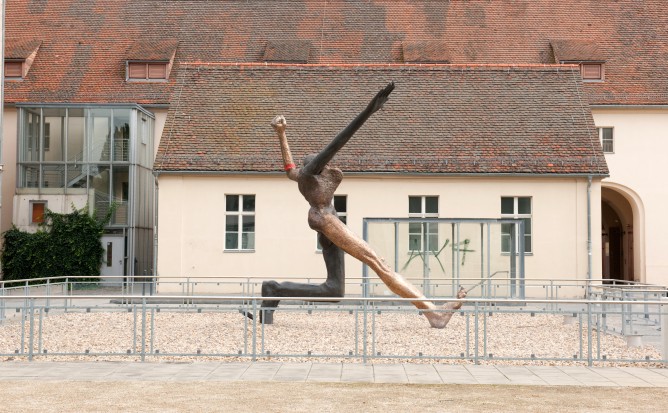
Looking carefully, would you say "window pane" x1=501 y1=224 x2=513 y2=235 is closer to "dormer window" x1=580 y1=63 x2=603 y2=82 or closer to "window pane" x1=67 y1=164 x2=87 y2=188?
"dormer window" x1=580 y1=63 x2=603 y2=82

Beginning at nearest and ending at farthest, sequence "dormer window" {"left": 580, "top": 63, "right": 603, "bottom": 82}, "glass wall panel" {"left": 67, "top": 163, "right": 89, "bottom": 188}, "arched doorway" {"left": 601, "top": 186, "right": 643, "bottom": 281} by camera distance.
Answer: "glass wall panel" {"left": 67, "top": 163, "right": 89, "bottom": 188}, "arched doorway" {"left": 601, "top": 186, "right": 643, "bottom": 281}, "dormer window" {"left": 580, "top": 63, "right": 603, "bottom": 82}

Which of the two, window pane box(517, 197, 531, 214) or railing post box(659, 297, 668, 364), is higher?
window pane box(517, 197, 531, 214)

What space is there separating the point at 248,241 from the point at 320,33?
44.5ft

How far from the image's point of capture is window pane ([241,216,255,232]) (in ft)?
96.4

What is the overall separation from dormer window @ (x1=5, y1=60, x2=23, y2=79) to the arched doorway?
2322 centimetres

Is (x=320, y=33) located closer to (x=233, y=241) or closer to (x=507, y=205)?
(x=233, y=241)

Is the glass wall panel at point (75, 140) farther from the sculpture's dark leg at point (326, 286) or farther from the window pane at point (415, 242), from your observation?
the sculpture's dark leg at point (326, 286)

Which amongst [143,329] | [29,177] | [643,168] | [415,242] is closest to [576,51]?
[643,168]

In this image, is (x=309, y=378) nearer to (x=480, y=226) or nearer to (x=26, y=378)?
(x=26, y=378)

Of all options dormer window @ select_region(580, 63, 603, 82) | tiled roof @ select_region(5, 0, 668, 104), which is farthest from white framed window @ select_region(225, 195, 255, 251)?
dormer window @ select_region(580, 63, 603, 82)

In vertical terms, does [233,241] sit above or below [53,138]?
below

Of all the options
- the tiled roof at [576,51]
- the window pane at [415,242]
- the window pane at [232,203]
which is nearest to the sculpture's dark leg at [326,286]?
the window pane at [415,242]

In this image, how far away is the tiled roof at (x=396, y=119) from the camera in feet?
96.0

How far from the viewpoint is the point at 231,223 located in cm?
2939
